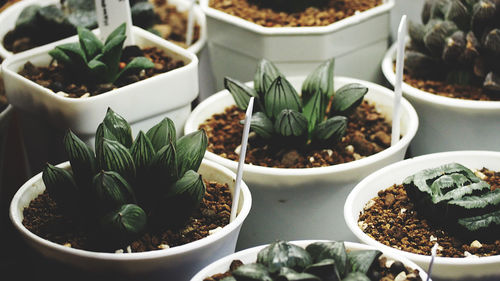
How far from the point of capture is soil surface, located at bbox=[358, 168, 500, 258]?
0.85 metres

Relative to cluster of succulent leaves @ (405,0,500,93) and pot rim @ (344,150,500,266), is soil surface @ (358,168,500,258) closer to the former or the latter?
pot rim @ (344,150,500,266)

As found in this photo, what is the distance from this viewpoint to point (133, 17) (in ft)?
4.58

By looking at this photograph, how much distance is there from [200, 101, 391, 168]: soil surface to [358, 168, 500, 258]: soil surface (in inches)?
5.1

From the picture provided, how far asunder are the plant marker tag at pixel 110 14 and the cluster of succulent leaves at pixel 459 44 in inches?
21.4

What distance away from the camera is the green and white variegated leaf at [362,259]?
0.75 metres

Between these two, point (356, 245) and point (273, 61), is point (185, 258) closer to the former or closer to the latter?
point (356, 245)

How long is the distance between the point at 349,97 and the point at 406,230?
0.30 metres

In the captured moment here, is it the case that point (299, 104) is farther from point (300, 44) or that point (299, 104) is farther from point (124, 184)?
point (124, 184)

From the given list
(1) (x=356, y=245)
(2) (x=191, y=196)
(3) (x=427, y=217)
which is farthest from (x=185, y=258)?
(3) (x=427, y=217)

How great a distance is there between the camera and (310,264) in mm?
741

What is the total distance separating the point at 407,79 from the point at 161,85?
1.58 feet

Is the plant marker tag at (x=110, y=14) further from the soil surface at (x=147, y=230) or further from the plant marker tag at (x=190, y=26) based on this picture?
the soil surface at (x=147, y=230)

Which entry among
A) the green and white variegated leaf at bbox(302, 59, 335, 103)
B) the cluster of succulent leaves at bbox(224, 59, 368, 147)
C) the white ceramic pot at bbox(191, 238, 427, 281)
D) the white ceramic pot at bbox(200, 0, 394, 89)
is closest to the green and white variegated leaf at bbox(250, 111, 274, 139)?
the cluster of succulent leaves at bbox(224, 59, 368, 147)

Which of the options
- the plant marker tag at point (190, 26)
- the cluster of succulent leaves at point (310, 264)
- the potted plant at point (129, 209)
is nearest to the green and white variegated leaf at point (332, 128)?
the potted plant at point (129, 209)
